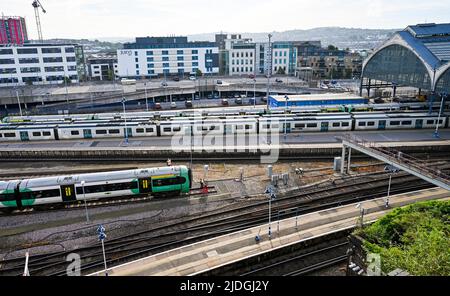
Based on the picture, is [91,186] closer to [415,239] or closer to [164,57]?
[415,239]

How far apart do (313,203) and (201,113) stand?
2719 centimetres

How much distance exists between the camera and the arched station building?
45750mm

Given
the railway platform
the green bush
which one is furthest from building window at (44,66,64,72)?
the green bush

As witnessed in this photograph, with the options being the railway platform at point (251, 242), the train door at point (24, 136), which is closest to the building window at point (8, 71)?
the train door at point (24, 136)

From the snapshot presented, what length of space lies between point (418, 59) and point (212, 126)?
3120 cm

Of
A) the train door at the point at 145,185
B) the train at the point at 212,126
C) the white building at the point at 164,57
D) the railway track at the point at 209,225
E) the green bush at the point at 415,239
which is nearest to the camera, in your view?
the green bush at the point at 415,239

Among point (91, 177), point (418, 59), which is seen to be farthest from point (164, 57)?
point (91, 177)

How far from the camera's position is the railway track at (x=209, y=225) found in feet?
62.3

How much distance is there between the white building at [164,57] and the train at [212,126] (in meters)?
54.8

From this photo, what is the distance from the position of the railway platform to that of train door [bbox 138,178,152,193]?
7.35 meters

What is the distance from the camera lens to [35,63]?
8150 centimetres

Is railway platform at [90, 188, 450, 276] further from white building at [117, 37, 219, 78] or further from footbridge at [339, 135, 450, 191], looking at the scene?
white building at [117, 37, 219, 78]

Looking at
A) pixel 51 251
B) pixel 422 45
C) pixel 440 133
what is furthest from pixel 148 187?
pixel 422 45

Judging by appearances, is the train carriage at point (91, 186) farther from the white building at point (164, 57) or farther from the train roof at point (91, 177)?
the white building at point (164, 57)
